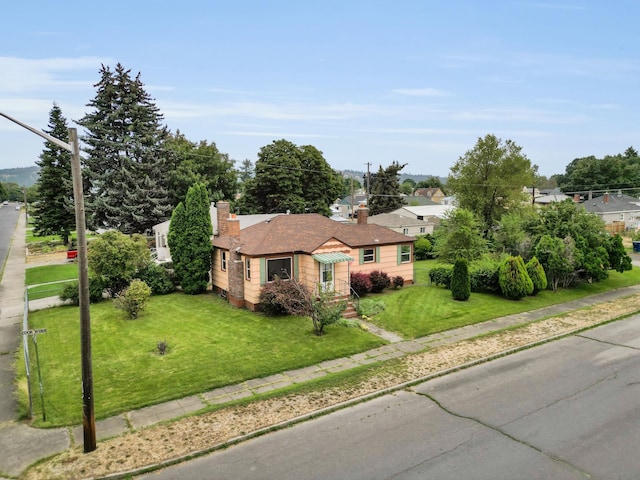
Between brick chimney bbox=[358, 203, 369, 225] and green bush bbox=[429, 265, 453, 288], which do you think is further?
brick chimney bbox=[358, 203, 369, 225]

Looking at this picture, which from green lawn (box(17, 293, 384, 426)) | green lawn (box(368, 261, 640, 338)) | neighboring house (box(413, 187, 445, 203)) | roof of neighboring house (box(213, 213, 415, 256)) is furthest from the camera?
neighboring house (box(413, 187, 445, 203))

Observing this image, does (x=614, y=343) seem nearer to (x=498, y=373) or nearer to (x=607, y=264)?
(x=498, y=373)

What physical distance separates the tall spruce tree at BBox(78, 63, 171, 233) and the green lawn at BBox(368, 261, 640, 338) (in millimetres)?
25475

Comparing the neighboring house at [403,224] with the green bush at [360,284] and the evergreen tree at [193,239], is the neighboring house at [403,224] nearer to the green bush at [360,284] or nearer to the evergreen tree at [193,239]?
the green bush at [360,284]

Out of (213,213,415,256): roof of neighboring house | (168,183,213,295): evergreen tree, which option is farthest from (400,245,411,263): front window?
(168,183,213,295): evergreen tree

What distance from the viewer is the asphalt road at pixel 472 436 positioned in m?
8.80

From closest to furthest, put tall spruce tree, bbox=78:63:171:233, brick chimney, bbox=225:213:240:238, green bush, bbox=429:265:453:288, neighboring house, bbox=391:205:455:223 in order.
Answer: brick chimney, bbox=225:213:240:238 < green bush, bbox=429:265:453:288 < tall spruce tree, bbox=78:63:171:233 < neighboring house, bbox=391:205:455:223

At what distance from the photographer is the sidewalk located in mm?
9727

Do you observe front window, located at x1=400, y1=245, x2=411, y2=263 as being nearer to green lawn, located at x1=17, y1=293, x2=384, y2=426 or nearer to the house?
the house

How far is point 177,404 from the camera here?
38.8 feet

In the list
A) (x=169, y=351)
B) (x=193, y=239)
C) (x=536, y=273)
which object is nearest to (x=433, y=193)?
(x=536, y=273)

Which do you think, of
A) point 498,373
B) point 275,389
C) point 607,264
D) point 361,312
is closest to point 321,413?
point 275,389

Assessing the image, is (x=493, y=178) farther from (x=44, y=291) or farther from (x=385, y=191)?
(x=44, y=291)

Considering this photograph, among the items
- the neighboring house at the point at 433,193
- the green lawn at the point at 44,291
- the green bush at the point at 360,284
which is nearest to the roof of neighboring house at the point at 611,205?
the green bush at the point at 360,284
